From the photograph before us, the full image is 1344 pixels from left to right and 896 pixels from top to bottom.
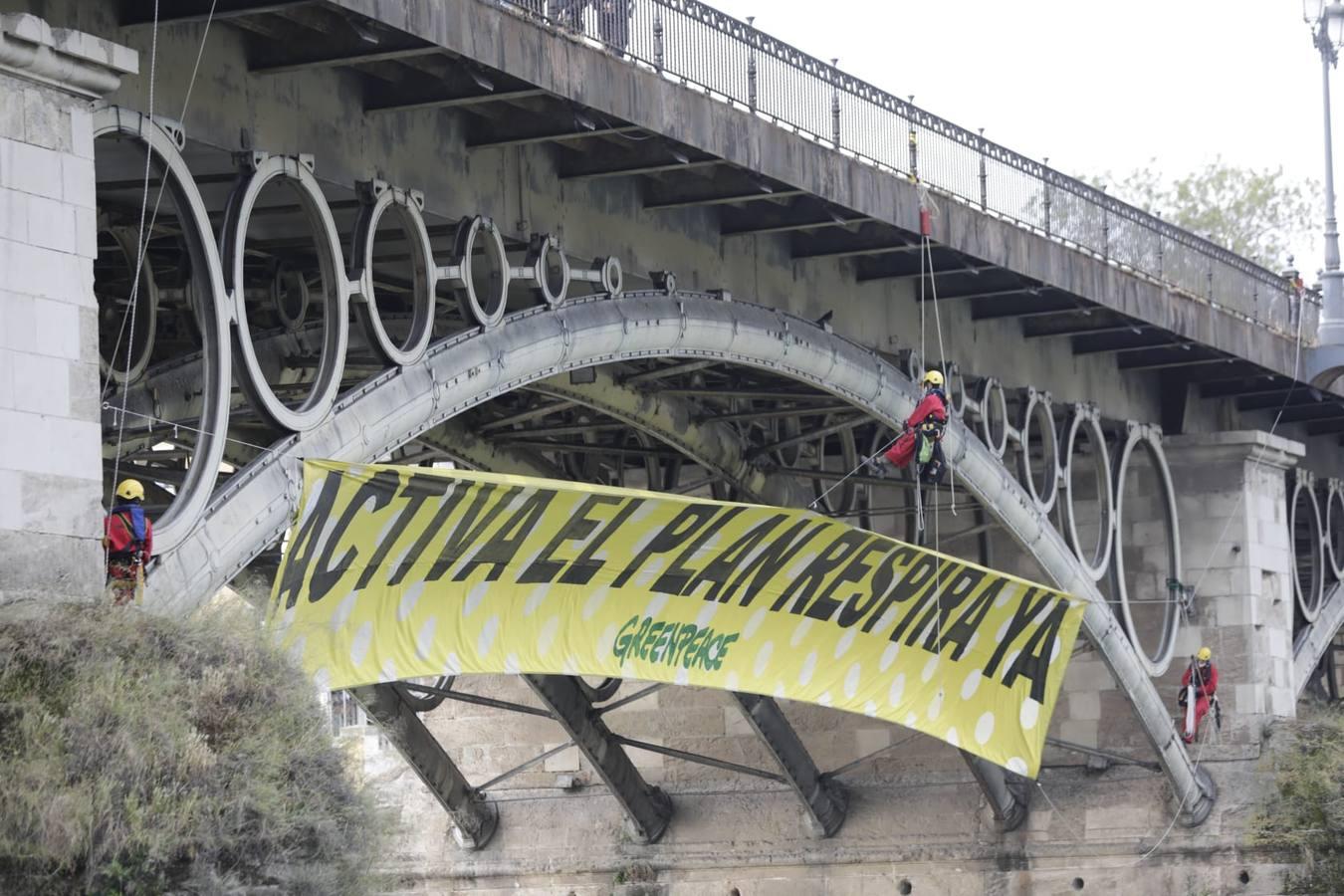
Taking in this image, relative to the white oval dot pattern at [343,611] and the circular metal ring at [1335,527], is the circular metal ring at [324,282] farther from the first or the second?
the circular metal ring at [1335,527]

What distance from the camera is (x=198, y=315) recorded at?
1445 centimetres

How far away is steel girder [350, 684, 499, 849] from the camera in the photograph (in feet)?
108

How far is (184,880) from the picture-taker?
11.1 metres

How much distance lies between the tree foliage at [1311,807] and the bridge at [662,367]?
737 millimetres

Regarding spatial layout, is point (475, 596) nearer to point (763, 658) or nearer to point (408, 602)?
point (408, 602)

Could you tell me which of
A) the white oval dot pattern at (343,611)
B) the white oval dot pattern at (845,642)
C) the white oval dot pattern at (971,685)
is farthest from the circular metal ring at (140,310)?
the white oval dot pattern at (971,685)

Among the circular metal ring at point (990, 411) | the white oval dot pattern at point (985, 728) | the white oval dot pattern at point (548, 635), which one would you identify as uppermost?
the circular metal ring at point (990, 411)

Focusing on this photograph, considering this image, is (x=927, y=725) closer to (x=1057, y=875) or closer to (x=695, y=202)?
(x=695, y=202)

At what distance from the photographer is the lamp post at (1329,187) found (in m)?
32.6

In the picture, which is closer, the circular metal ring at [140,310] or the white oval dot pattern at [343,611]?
the white oval dot pattern at [343,611]

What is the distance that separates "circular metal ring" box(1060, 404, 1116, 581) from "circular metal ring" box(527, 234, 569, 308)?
11.0 m

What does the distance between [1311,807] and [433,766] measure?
12.5m

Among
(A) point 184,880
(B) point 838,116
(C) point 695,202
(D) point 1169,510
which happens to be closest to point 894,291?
(B) point 838,116

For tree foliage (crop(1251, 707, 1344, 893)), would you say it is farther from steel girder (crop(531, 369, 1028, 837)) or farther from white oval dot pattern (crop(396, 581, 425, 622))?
white oval dot pattern (crop(396, 581, 425, 622))
